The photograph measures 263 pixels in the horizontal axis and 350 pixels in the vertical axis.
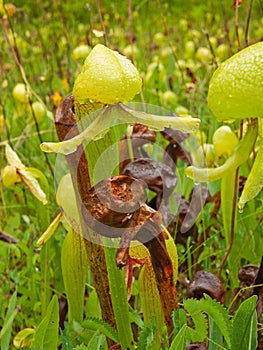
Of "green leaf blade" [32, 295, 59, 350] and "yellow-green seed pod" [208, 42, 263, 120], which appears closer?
"yellow-green seed pod" [208, 42, 263, 120]

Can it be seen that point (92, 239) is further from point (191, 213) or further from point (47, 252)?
point (191, 213)

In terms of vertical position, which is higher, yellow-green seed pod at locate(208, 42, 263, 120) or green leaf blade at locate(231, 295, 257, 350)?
yellow-green seed pod at locate(208, 42, 263, 120)

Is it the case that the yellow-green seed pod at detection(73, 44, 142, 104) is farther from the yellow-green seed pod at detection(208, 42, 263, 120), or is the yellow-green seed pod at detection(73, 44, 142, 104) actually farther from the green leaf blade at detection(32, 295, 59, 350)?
the green leaf blade at detection(32, 295, 59, 350)

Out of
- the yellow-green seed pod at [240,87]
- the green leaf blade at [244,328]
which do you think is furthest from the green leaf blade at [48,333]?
the yellow-green seed pod at [240,87]

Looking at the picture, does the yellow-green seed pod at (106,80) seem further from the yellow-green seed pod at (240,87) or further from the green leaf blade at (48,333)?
the green leaf blade at (48,333)

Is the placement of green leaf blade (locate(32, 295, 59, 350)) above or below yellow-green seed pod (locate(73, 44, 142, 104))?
below

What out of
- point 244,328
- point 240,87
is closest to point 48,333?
point 244,328

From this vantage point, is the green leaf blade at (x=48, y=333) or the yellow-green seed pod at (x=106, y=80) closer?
the yellow-green seed pod at (x=106, y=80)

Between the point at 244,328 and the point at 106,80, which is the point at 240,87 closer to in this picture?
the point at 106,80

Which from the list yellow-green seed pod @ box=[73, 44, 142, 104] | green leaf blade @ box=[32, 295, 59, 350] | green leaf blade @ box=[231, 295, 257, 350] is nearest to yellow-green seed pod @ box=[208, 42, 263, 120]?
yellow-green seed pod @ box=[73, 44, 142, 104]
